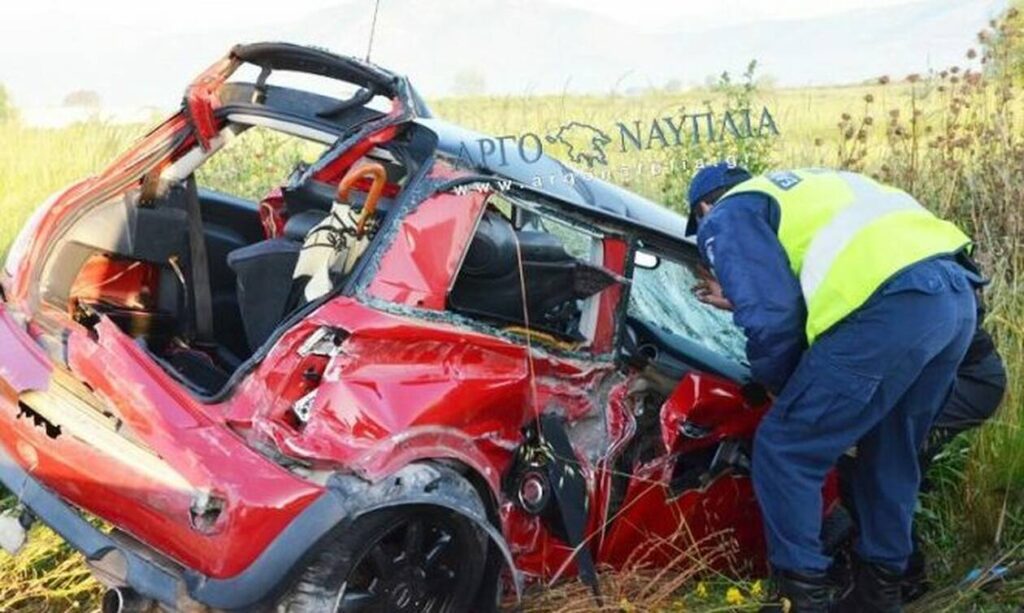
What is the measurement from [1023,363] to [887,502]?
51.8 inches

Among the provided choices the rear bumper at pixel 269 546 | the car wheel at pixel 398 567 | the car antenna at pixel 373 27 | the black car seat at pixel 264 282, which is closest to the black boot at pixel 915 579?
the car wheel at pixel 398 567

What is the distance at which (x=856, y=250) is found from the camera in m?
3.13

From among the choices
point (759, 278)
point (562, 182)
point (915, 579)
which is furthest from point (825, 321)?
point (915, 579)

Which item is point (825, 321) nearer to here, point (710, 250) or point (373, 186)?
point (710, 250)

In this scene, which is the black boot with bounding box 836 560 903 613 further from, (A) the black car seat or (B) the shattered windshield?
(A) the black car seat

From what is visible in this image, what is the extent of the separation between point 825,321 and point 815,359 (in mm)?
116

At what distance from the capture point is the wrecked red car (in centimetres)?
275

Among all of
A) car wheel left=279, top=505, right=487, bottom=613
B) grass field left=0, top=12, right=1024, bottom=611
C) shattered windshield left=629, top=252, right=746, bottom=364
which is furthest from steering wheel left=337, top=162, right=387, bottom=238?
grass field left=0, top=12, right=1024, bottom=611

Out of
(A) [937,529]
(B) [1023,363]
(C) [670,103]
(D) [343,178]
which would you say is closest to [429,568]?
(D) [343,178]

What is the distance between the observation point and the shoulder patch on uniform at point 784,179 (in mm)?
3254

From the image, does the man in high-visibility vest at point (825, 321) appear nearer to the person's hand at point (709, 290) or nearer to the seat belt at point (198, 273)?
the person's hand at point (709, 290)

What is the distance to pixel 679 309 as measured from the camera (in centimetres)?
393

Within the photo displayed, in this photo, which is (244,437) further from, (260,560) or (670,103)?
(670,103)

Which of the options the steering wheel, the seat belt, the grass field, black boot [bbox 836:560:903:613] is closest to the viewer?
the steering wheel
